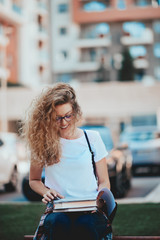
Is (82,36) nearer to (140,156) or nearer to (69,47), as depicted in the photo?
(69,47)

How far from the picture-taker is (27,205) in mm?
10320

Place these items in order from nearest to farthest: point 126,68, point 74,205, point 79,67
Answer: point 74,205 → point 126,68 → point 79,67

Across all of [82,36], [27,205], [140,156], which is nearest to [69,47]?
[82,36]

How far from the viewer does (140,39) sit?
7069 cm

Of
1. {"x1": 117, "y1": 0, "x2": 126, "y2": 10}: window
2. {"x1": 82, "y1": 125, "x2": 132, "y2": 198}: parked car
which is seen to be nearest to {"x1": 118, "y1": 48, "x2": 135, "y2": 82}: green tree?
{"x1": 117, "y1": 0, "x2": 126, "y2": 10}: window

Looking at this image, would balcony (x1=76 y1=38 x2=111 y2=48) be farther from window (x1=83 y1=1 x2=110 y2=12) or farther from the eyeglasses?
the eyeglasses

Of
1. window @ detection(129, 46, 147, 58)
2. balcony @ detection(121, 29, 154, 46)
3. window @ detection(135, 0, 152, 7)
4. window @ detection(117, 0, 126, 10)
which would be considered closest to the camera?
window @ detection(135, 0, 152, 7)

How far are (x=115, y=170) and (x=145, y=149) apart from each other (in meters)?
6.85

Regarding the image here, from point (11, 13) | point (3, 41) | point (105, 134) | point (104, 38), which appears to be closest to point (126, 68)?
point (104, 38)

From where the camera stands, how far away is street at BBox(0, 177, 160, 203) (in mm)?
12719

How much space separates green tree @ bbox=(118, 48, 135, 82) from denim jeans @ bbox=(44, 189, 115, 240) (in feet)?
217

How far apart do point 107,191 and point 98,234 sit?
0.87 ft

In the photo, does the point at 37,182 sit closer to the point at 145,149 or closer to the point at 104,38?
the point at 145,149

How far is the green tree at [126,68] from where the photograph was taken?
227ft
